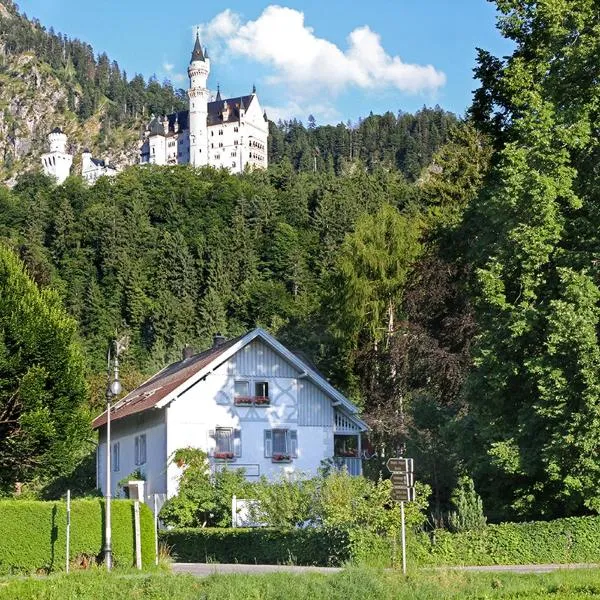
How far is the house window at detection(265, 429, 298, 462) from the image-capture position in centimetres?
4741

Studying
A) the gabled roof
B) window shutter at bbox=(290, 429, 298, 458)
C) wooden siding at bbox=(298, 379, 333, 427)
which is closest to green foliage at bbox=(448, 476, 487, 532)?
the gabled roof

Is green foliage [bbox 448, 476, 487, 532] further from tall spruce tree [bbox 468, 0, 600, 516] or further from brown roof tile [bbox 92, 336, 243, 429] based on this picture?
brown roof tile [bbox 92, 336, 243, 429]

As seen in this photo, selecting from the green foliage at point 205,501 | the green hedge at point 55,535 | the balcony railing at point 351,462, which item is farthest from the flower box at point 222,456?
the green hedge at point 55,535

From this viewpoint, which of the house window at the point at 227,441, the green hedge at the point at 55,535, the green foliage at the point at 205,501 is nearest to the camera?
the green hedge at the point at 55,535

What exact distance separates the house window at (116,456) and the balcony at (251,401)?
311 inches

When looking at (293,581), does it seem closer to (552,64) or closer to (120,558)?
(120,558)

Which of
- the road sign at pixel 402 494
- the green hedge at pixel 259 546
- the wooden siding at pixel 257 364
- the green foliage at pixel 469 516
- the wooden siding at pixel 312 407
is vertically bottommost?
the green hedge at pixel 259 546

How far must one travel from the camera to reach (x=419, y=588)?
18.8m

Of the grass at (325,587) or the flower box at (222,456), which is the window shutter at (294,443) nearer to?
the flower box at (222,456)

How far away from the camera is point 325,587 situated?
18.7 meters

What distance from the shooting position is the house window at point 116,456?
52031mm

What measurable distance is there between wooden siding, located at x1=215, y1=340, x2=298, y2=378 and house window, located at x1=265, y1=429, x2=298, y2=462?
2469mm

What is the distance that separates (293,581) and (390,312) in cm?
3459

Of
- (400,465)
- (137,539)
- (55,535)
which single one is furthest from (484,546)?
(55,535)
